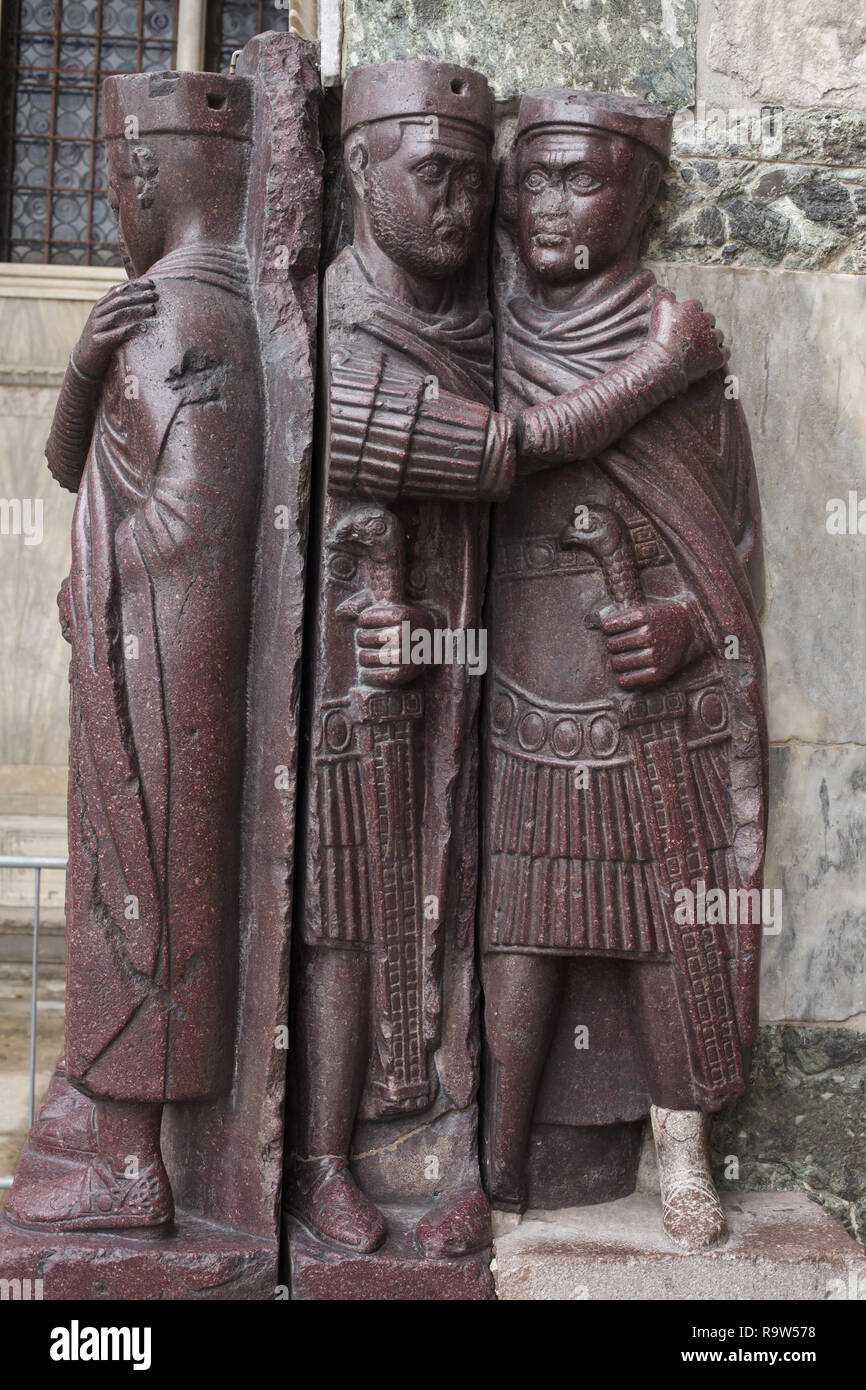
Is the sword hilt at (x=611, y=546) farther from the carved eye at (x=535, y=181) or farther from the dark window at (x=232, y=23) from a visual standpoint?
the dark window at (x=232, y=23)

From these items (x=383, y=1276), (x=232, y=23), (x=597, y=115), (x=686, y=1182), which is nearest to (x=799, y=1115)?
(x=686, y=1182)

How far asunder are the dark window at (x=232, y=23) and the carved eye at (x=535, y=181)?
4.53 meters

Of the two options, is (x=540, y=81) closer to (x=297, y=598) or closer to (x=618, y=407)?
(x=618, y=407)

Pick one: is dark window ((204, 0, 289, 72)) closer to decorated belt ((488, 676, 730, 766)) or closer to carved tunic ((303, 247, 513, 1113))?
carved tunic ((303, 247, 513, 1113))

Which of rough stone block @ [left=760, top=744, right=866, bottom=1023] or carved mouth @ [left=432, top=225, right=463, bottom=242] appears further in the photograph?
rough stone block @ [left=760, top=744, right=866, bottom=1023]

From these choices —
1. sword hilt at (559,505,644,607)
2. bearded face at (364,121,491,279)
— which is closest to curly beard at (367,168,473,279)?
bearded face at (364,121,491,279)

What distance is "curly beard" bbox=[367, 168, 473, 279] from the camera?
2.78 metres

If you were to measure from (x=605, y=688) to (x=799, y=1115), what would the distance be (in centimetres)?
116

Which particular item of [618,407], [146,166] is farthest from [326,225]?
[618,407]

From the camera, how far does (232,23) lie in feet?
22.2

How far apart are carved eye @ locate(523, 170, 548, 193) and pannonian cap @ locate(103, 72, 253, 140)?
62cm

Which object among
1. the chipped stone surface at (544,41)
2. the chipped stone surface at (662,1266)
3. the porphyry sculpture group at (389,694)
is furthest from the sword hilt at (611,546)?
the chipped stone surface at (662,1266)

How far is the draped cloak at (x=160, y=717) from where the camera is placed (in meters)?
2.77

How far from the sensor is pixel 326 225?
9.85 feet
